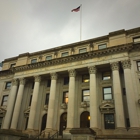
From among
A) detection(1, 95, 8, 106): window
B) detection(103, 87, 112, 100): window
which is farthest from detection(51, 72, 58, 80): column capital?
detection(1, 95, 8, 106): window

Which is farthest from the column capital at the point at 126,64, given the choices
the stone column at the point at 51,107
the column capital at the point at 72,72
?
the stone column at the point at 51,107

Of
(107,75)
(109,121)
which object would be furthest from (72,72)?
(109,121)

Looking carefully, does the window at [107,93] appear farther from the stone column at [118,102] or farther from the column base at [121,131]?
the column base at [121,131]

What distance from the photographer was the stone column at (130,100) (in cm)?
1964

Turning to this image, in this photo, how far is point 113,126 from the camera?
22703 mm

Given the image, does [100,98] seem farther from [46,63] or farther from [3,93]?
[3,93]

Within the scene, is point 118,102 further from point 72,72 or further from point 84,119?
point 72,72

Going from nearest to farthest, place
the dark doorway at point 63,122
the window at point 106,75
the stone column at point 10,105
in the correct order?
the dark doorway at point 63,122
the window at point 106,75
the stone column at point 10,105

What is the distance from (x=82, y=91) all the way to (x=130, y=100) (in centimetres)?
889

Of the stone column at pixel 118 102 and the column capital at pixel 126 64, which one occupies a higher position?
the column capital at pixel 126 64

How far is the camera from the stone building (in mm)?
22438

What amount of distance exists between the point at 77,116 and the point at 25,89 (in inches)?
530

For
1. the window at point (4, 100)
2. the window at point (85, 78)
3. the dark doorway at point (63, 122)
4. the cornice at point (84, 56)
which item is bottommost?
the dark doorway at point (63, 122)

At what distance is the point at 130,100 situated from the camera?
69.8 feet
